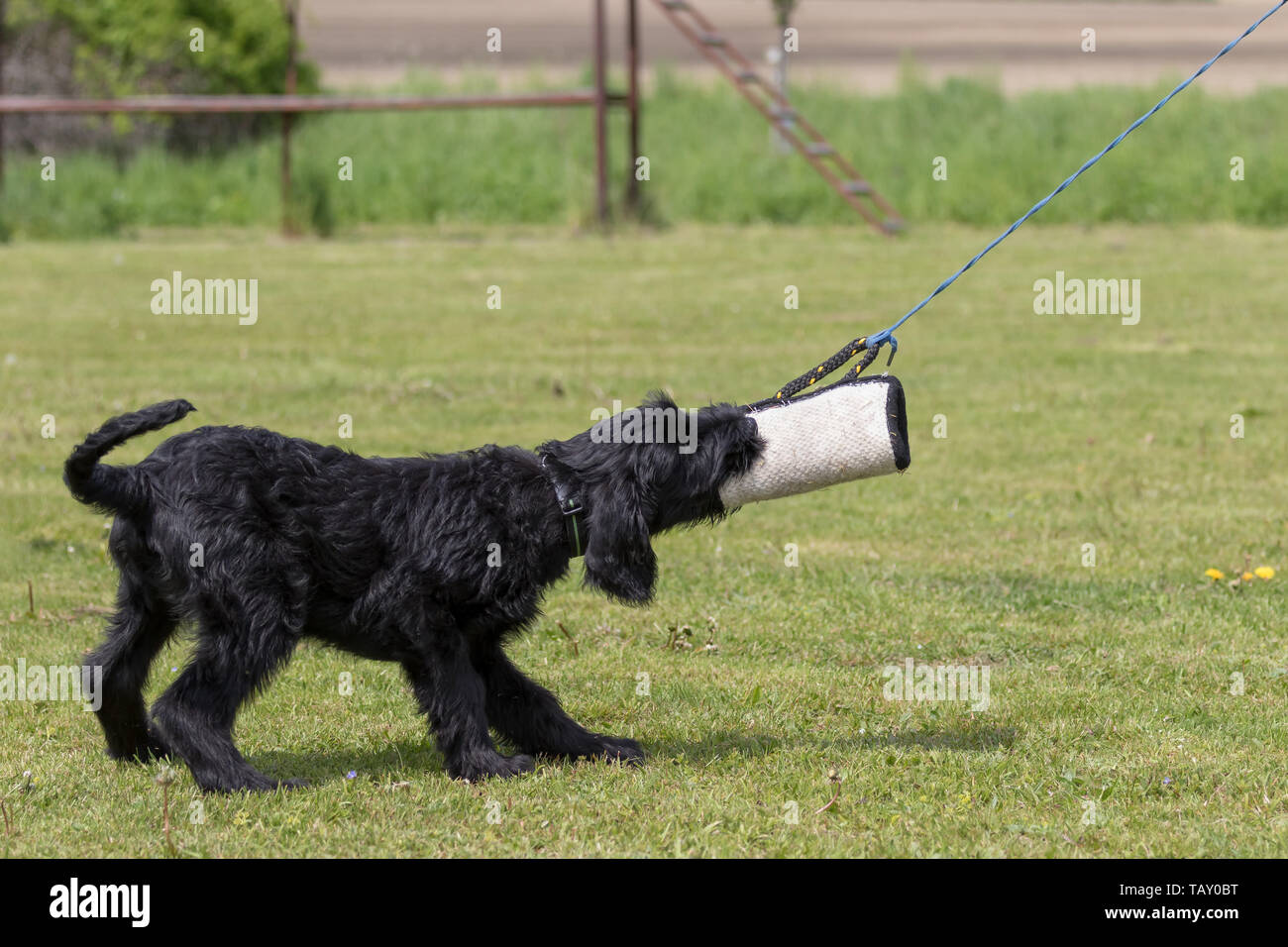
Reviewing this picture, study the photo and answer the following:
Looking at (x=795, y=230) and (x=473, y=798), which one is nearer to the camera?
(x=473, y=798)

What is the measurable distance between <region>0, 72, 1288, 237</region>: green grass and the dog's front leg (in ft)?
53.4

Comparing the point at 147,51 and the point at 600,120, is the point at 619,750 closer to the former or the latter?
the point at 600,120

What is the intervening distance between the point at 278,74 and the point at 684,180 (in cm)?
718

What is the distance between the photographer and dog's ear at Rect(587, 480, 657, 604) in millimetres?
4734

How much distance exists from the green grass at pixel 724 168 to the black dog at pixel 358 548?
637 inches

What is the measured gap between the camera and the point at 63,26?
24.3 meters

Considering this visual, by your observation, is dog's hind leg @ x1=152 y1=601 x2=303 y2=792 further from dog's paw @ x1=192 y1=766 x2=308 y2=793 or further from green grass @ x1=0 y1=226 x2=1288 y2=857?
green grass @ x1=0 y1=226 x2=1288 y2=857

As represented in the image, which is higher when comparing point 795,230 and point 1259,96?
point 1259,96

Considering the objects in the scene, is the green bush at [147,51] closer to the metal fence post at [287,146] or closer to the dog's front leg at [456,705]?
the metal fence post at [287,146]

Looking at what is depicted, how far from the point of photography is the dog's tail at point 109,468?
15.1 feet

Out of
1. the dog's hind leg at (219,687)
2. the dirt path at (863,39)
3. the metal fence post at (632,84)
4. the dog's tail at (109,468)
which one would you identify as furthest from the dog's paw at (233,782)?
the dirt path at (863,39)

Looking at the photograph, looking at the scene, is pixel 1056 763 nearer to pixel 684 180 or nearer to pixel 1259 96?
pixel 684 180

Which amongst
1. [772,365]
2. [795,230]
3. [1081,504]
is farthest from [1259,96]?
[1081,504]

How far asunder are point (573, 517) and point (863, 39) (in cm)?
3675
